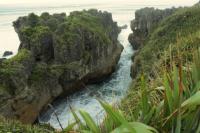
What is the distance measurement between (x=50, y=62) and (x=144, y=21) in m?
27.9

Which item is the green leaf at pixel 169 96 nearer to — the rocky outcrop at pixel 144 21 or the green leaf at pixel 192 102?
the green leaf at pixel 192 102

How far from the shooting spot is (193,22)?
1270 inches

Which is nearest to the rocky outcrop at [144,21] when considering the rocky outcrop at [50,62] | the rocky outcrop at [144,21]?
the rocky outcrop at [144,21]

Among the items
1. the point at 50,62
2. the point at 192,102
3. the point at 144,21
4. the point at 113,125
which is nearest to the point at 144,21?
the point at 144,21

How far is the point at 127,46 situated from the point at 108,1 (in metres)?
96.1

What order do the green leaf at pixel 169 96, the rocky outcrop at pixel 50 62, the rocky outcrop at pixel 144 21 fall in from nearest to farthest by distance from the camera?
the green leaf at pixel 169 96 < the rocky outcrop at pixel 50 62 < the rocky outcrop at pixel 144 21

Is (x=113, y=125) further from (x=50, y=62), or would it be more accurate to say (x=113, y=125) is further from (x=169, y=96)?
(x=50, y=62)

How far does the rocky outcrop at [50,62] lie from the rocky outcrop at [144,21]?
1135 cm

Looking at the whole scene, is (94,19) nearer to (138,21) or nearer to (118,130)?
(138,21)

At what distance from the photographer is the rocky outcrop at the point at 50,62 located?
34312 millimetres

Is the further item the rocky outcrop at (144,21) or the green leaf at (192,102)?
the rocky outcrop at (144,21)

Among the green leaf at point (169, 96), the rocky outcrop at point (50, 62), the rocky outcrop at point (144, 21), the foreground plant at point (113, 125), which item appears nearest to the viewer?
the foreground plant at point (113, 125)

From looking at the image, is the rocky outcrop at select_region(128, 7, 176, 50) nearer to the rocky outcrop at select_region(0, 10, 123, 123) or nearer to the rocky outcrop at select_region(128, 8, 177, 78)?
the rocky outcrop at select_region(128, 8, 177, 78)

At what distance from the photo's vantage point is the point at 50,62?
44781mm
